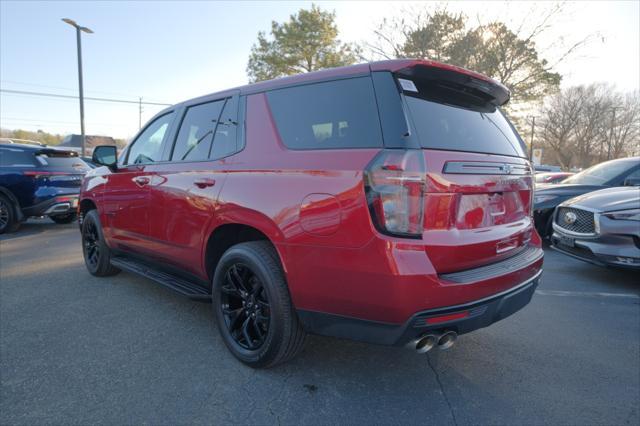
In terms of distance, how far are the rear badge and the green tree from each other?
26444 millimetres

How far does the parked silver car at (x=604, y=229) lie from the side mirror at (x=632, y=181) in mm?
1182

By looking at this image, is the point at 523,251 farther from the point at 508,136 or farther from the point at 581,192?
the point at 581,192

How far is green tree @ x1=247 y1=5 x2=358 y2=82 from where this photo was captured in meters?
27.3

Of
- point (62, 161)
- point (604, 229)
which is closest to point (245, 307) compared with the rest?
point (604, 229)

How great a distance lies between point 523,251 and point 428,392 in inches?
43.3

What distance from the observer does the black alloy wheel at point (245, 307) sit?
2467mm

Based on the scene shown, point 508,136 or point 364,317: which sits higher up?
point 508,136

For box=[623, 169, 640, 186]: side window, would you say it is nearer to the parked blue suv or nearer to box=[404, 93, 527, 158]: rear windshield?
box=[404, 93, 527, 158]: rear windshield

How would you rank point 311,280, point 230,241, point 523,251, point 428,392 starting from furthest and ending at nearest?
point 230,241
point 523,251
point 428,392
point 311,280

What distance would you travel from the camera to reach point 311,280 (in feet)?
6.77

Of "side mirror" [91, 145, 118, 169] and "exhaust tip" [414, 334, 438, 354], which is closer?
"exhaust tip" [414, 334, 438, 354]

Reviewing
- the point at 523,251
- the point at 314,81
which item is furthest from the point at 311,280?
the point at 523,251

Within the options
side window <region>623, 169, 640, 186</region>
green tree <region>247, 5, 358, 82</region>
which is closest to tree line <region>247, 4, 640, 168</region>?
green tree <region>247, 5, 358, 82</region>

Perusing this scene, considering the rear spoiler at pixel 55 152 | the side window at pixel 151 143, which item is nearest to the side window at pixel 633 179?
the side window at pixel 151 143
